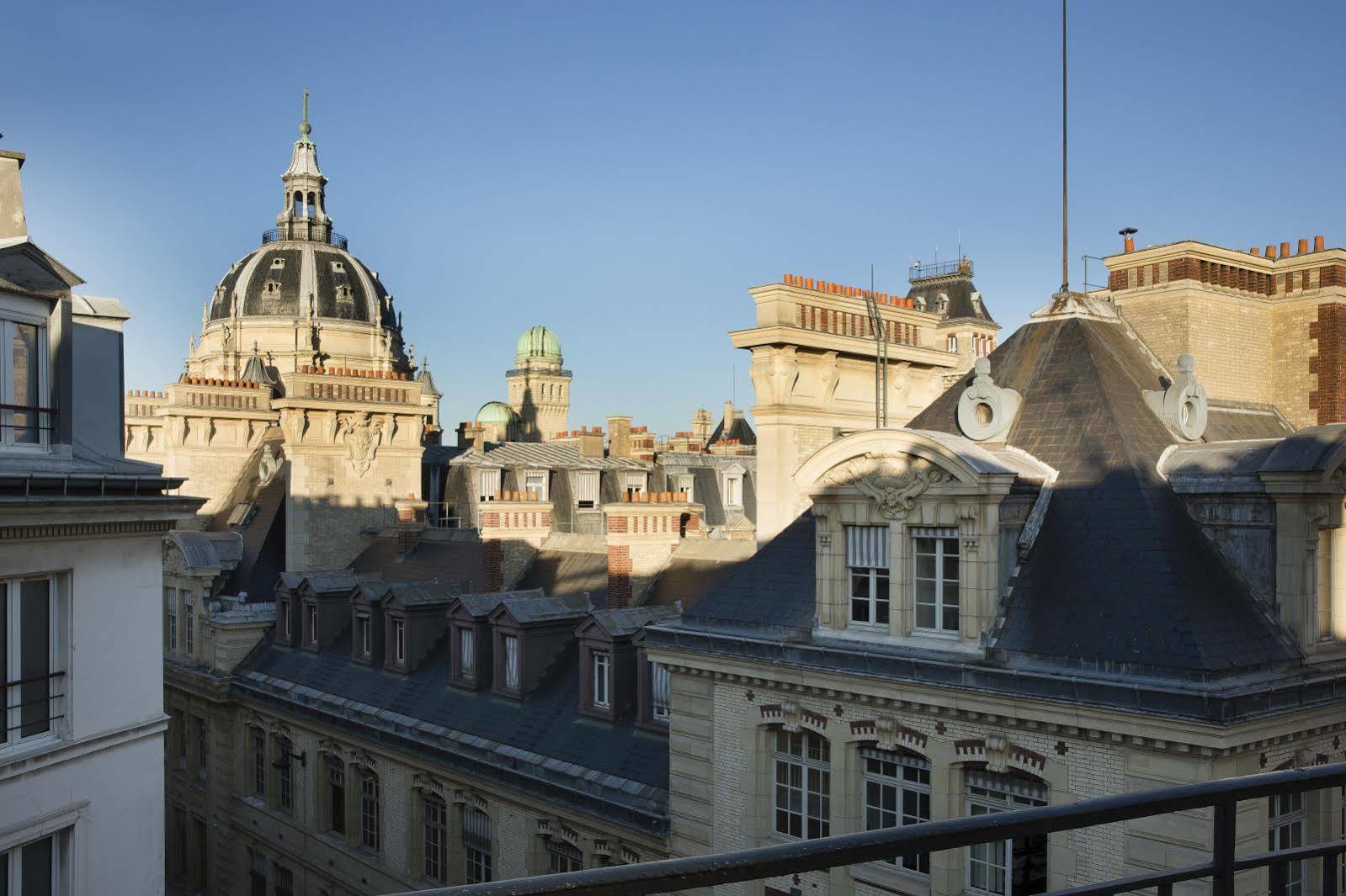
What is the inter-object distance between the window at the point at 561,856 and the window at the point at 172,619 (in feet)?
59.3

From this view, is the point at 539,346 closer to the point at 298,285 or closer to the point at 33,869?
the point at 298,285

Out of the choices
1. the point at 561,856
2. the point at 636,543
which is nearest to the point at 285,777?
the point at 636,543

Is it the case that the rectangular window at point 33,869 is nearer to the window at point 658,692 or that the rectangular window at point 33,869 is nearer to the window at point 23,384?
the window at point 23,384

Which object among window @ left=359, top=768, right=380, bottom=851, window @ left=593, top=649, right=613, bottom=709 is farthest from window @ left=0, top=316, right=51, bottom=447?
window @ left=359, top=768, right=380, bottom=851

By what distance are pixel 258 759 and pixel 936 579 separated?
21613mm

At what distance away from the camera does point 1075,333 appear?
16.0 metres

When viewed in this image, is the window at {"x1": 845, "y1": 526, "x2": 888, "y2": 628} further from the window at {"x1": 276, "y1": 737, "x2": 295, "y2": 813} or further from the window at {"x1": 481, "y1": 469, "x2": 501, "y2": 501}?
the window at {"x1": 481, "y1": 469, "x2": 501, "y2": 501}

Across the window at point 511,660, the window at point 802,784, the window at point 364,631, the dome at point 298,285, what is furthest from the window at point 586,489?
the dome at point 298,285

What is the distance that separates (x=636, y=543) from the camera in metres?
24.5

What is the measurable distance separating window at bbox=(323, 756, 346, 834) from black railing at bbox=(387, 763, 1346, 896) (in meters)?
24.1

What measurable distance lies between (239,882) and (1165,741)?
2496cm

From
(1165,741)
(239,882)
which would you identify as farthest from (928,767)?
(239,882)

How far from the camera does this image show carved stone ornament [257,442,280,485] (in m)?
37.8

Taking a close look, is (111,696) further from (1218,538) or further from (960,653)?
(1218,538)
